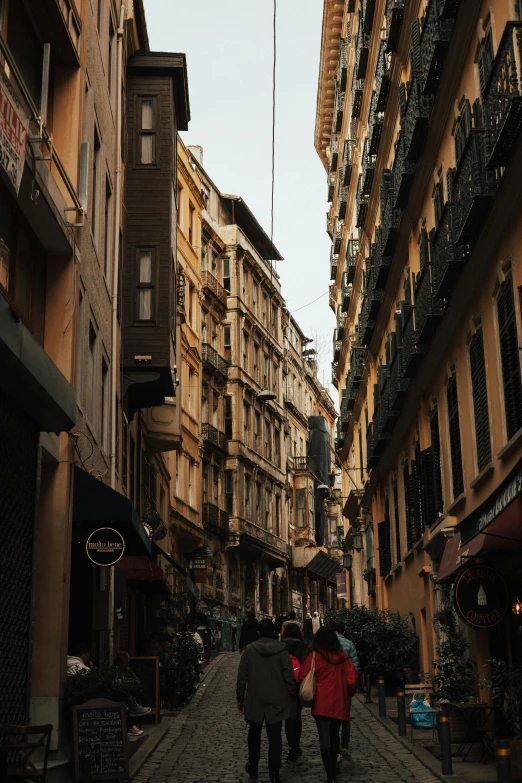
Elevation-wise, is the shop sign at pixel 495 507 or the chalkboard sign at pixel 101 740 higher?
the shop sign at pixel 495 507

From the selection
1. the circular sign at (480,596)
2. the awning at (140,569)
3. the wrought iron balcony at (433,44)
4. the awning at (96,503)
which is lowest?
the circular sign at (480,596)

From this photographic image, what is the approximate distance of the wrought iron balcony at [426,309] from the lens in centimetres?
1823

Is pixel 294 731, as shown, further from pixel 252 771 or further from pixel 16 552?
pixel 16 552

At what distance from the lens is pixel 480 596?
44.7 feet

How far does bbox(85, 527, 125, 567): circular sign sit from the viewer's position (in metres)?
14.8

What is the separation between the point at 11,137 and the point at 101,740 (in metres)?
6.51

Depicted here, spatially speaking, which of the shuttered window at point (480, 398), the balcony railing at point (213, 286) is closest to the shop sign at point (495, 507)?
the shuttered window at point (480, 398)

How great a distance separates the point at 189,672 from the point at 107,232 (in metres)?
8.55

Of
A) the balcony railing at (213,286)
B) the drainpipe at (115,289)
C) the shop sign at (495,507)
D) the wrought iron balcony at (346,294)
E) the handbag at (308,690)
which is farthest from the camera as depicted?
the balcony railing at (213,286)

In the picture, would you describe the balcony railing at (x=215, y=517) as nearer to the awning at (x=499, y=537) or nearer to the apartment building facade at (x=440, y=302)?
the apartment building facade at (x=440, y=302)

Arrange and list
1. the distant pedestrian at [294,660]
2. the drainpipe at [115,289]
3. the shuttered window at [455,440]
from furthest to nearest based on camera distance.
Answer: the drainpipe at [115,289], the shuttered window at [455,440], the distant pedestrian at [294,660]

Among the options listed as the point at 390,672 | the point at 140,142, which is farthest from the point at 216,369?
the point at 390,672

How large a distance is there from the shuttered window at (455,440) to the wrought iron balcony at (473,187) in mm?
3780

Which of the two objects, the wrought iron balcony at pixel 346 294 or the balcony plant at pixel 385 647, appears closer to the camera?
the balcony plant at pixel 385 647
